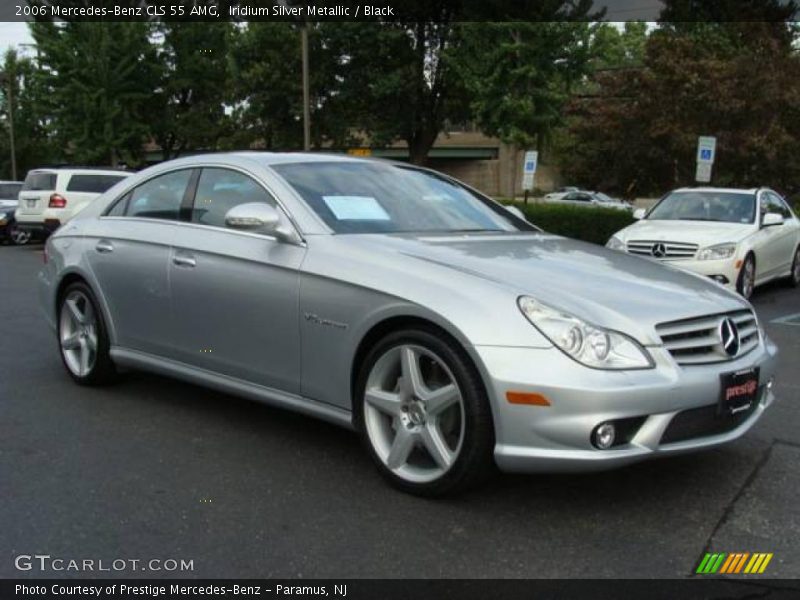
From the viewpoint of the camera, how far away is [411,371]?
12.0 ft

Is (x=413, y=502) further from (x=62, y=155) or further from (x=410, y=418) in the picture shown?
(x=62, y=155)

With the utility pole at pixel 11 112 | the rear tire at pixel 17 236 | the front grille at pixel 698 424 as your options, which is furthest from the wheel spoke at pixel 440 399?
the utility pole at pixel 11 112

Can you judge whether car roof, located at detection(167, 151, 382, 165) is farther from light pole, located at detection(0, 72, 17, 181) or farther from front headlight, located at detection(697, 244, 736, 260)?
light pole, located at detection(0, 72, 17, 181)

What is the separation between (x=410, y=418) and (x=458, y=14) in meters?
28.8

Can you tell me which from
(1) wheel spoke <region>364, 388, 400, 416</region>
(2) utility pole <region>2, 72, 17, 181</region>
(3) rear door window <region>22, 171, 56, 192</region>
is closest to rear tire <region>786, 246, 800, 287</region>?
(1) wheel spoke <region>364, 388, 400, 416</region>

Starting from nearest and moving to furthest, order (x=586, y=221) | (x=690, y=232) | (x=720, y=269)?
(x=720, y=269), (x=690, y=232), (x=586, y=221)

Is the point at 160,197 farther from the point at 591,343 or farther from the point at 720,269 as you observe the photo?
the point at 720,269

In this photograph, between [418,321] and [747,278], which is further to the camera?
[747,278]

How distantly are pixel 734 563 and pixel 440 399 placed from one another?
126cm

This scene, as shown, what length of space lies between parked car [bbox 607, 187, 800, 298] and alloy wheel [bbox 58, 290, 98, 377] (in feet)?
21.2

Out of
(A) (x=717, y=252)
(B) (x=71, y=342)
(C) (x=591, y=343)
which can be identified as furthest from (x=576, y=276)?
(A) (x=717, y=252)

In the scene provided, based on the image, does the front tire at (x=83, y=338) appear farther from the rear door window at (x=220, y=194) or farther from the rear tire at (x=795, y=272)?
the rear tire at (x=795, y=272)

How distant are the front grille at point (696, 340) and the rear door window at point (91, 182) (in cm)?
1666
